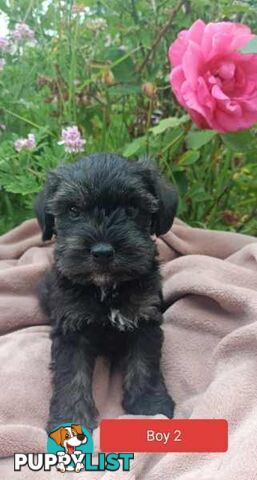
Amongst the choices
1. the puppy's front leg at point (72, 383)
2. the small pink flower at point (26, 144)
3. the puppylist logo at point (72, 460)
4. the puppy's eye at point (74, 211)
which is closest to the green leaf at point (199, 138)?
the small pink flower at point (26, 144)

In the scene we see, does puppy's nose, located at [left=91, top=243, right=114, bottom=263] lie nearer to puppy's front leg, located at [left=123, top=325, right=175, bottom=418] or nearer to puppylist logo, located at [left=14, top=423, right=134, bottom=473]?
puppy's front leg, located at [left=123, top=325, right=175, bottom=418]

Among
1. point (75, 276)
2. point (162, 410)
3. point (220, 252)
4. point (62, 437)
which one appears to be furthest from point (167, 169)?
point (62, 437)

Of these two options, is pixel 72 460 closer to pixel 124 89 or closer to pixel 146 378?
pixel 146 378

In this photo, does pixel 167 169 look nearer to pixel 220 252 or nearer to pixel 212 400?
pixel 220 252

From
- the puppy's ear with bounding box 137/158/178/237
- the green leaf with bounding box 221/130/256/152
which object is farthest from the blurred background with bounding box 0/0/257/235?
the puppy's ear with bounding box 137/158/178/237

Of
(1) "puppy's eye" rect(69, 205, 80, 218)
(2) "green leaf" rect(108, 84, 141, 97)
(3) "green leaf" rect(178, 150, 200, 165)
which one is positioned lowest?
(3) "green leaf" rect(178, 150, 200, 165)

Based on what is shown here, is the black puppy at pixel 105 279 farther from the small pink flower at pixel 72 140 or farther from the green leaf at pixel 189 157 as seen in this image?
the green leaf at pixel 189 157
